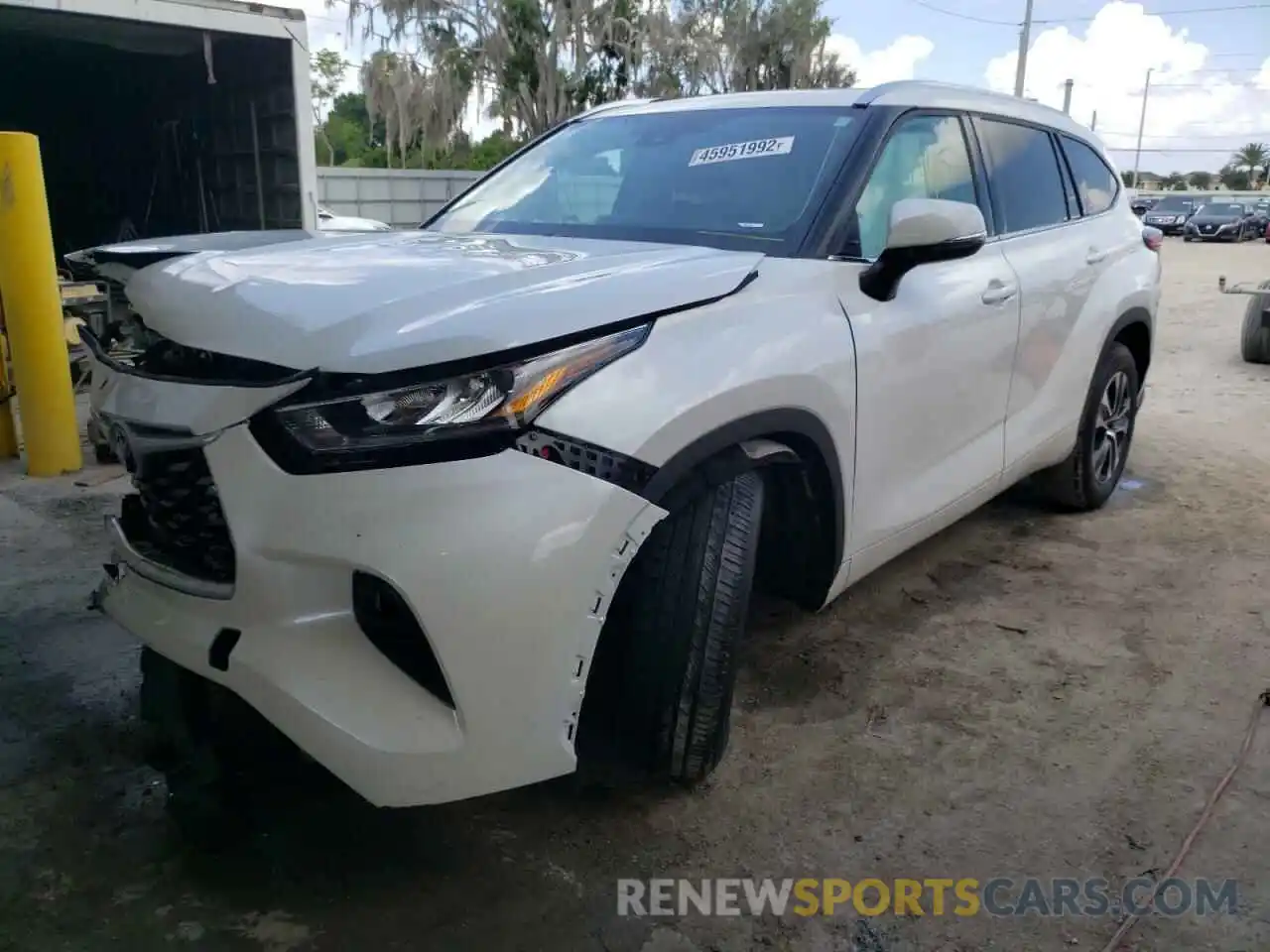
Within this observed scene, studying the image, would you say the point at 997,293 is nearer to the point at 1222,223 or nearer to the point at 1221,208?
the point at 1222,223

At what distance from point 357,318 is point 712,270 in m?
0.84

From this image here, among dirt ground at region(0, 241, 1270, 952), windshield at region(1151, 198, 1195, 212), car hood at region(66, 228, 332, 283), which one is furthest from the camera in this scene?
windshield at region(1151, 198, 1195, 212)

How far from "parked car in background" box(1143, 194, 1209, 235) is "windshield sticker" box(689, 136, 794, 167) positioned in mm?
34838

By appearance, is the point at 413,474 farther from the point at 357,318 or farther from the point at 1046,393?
the point at 1046,393

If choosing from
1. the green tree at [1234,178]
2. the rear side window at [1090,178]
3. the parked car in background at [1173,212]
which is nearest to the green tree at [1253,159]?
the green tree at [1234,178]

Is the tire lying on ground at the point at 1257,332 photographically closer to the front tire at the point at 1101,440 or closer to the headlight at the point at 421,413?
the front tire at the point at 1101,440

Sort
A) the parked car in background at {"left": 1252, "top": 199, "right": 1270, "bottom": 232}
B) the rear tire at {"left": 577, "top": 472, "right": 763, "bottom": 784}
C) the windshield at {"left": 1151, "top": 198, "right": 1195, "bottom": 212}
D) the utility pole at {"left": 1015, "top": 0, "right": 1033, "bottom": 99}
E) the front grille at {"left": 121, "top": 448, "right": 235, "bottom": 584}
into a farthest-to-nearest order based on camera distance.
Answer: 1. the windshield at {"left": 1151, "top": 198, "right": 1195, "bottom": 212}
2. the parked car in background at {"left": 1252, "top": 199, "right": 1270, "bottom": 232}
3. the utility pole at {"left": 1015, "top": 0, "right": 1033, "bottom": 99}
4. the rear tire at {"left": 577, "top": 472, "right": 763, "bottom": 784}
5. the front grille at {"left": 121, "top": 448, "right": 235, "bottom": 584}

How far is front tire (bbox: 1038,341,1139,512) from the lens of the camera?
4.50 meters

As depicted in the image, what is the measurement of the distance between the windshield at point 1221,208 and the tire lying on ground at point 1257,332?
86.5 feet

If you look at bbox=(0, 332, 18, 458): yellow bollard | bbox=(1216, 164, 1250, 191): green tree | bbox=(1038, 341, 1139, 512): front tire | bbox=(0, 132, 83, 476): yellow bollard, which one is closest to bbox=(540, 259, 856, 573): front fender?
bbox=(1038, 341, 1139, 512): front tire

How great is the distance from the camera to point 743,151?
315 cm

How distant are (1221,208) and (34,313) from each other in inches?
1372

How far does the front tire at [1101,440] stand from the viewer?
4500 millimetres

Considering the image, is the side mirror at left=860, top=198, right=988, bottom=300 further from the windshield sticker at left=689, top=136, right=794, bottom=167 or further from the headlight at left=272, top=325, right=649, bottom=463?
the headlight at left=272, top=325, right=649, bottom=463
